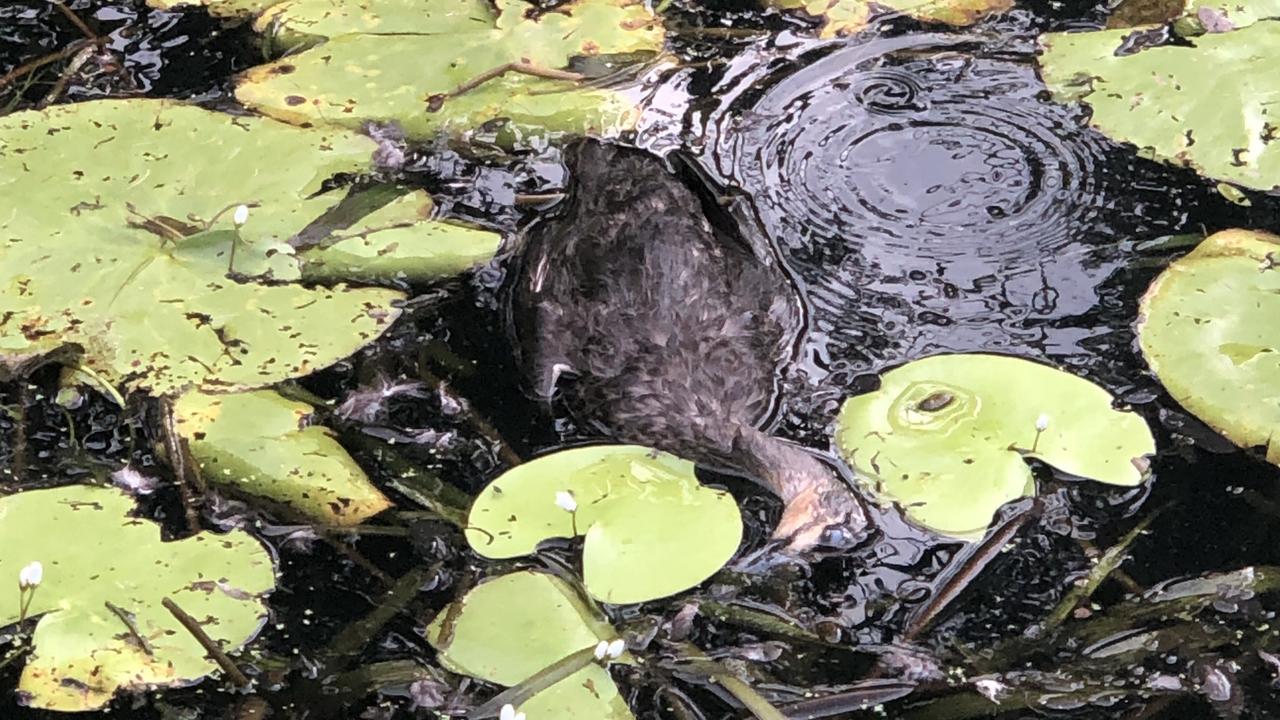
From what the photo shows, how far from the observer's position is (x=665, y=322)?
3.34 metres

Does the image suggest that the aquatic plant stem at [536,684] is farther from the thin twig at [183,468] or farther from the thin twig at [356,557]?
the thin twig at [183,468]

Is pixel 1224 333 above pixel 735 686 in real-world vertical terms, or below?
above

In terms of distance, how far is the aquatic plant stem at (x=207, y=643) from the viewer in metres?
2.41

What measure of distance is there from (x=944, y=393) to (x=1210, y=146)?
1386 mm

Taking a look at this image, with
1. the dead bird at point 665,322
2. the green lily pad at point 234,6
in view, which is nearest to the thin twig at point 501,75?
the dead bird at point 665,322

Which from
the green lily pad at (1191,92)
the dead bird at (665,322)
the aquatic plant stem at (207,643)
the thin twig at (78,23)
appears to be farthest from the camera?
the thin twig at (78,23)

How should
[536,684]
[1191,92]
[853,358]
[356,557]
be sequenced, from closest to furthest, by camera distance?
1. [536,684]
2. [356,557]
3. [853,358]
4. [1191,92]

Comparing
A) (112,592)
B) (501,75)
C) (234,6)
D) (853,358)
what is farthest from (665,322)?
(234,6)

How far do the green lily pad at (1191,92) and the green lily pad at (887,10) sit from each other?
0.95 ft

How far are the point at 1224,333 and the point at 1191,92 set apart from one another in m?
1.09

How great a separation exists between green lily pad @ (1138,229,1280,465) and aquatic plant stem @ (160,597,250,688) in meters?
2.25

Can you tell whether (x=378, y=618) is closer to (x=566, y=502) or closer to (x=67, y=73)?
(x=566, y=502)

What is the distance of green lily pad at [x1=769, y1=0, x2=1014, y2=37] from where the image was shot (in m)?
4.39

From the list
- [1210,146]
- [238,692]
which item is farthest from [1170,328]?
[238,692]
